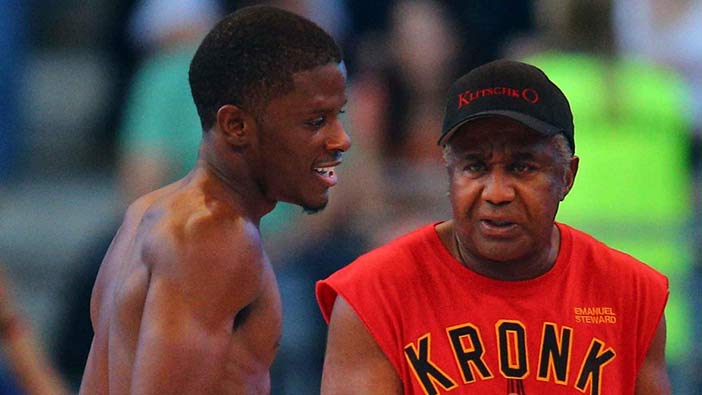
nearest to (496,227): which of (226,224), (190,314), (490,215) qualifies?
(490,215)

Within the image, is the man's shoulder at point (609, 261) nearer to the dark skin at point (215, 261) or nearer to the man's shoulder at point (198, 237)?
the dark skin at point (215, 261)

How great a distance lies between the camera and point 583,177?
19.0 ft

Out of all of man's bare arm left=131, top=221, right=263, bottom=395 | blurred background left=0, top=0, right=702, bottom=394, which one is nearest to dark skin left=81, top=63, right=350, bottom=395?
man's bare arm left=131, top=221, right=263, bottom=395

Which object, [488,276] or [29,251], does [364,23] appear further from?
[488,276]

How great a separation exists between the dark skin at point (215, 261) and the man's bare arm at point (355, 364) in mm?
183

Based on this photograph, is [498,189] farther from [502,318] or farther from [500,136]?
[502,318]

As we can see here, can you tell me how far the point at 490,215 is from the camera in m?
3.65

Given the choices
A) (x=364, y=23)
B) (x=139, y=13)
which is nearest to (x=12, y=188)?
(x=139, y=13)

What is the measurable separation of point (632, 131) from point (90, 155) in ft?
12.7

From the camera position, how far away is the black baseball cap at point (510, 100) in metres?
3.61

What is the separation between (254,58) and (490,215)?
727 mm

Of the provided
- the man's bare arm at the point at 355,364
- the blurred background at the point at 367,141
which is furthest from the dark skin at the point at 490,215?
the blurred background at the point at 367,141

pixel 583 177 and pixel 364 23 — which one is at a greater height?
pixel 364 23

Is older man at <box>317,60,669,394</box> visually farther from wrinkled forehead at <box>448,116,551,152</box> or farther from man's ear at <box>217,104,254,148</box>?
man's ear at <box>217,104,254,148</box>
